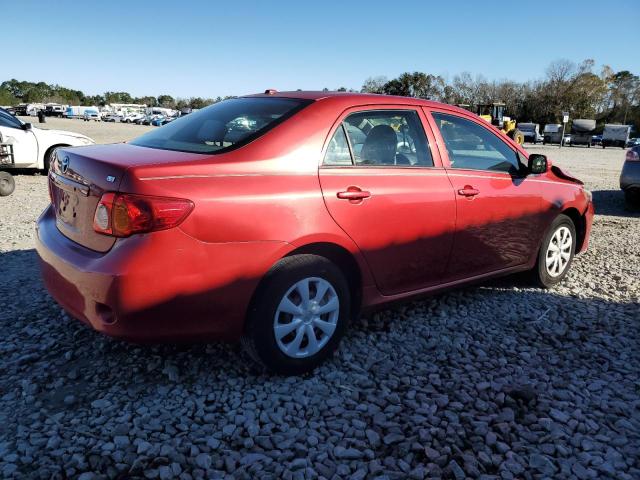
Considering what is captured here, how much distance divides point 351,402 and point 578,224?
3.43 meters

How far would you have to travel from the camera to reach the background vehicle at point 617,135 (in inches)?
2003

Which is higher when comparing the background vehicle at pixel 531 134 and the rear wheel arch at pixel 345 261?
the background vehicle at pixel 531 134

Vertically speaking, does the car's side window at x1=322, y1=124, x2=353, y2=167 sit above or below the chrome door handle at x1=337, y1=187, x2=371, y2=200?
above

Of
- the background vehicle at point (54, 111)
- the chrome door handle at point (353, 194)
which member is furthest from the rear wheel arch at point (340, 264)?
the background vehicle at point (54, 111)

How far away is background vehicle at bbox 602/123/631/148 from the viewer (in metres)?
50.9

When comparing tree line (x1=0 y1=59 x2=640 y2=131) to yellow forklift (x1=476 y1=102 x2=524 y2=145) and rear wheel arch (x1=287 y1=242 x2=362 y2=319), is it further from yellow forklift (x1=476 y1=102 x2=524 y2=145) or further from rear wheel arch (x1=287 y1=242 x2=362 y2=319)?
rear wheel arch (x1=287 y1=242 x2=362 y2=319)

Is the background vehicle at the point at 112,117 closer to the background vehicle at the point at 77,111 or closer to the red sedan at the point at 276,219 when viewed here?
the background vehicle at the point at 77,111

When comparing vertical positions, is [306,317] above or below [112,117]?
below

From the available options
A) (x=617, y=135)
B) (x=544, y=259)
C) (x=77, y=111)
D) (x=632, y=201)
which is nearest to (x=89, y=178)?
(x=544, y=259)

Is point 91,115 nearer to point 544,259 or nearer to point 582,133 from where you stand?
point 582,133

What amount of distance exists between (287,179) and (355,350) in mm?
1308

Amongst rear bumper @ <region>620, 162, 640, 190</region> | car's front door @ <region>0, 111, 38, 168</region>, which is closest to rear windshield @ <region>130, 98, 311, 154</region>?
rear bumper @ <region>620, 162, 640, 190</region>

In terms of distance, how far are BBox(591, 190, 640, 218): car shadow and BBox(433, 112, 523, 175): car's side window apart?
619cm

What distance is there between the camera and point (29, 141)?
10.7 metres
